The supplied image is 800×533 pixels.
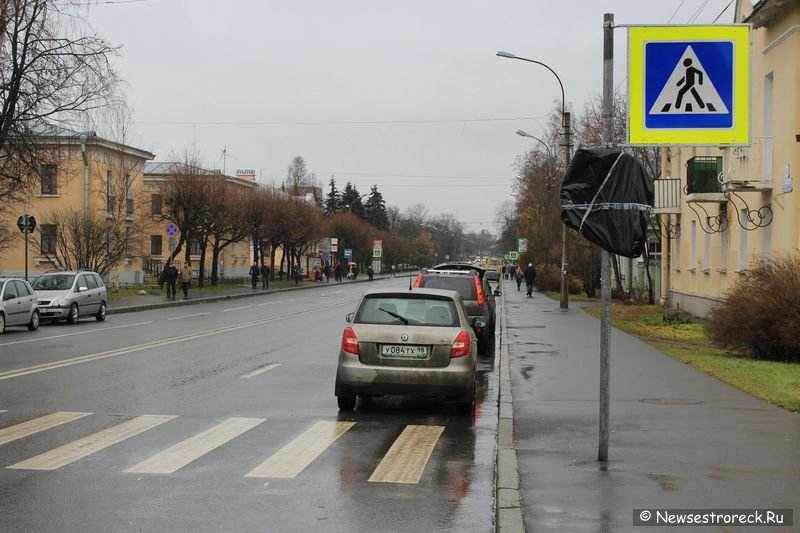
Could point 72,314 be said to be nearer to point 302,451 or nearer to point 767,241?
point 767,241

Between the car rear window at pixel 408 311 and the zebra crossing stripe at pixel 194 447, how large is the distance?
6.42ft

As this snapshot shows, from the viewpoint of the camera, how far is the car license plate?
36.4 feet

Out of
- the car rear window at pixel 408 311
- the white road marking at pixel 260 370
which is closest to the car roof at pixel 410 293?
the car rear window at pixel 408 311

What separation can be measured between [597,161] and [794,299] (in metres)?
9.74

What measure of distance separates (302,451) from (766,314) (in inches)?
418

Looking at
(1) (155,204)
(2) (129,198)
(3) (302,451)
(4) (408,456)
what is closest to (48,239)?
(2) (129,198)

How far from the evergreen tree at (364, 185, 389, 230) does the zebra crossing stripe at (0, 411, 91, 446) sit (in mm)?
127609

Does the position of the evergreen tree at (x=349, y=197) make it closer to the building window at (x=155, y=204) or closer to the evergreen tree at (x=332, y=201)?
the evergreen tree at (x=332, y=201)

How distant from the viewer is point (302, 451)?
880 cm

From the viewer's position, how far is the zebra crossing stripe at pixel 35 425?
30.9ft

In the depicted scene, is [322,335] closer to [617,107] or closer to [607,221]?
[607,221]

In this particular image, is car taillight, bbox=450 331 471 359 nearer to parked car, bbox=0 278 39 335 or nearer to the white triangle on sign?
the white triangle on sign

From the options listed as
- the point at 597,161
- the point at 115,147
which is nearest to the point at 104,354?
the point at 597,161

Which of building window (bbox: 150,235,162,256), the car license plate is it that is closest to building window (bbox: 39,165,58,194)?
the car license plate
